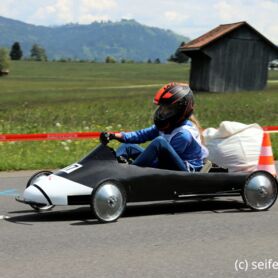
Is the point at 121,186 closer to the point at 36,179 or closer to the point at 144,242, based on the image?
the point at 144,242

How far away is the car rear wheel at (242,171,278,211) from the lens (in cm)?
782

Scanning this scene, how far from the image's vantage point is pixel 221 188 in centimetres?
774

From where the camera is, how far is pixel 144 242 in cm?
630

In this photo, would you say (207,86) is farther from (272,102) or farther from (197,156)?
(197,156)

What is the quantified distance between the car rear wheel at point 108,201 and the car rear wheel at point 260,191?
1.63 meters

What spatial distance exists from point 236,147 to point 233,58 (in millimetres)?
42604

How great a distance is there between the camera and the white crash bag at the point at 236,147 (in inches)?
324

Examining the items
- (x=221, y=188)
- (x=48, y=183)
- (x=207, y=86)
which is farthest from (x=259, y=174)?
(x=207, y=86)

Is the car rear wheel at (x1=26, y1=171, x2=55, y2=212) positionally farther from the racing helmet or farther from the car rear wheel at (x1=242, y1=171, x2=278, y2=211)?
the car rear wheel at (x1=242, y1=171, x2=278, y2=211)

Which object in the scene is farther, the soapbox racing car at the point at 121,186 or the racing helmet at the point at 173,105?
the racing helmet at the point at 173,105

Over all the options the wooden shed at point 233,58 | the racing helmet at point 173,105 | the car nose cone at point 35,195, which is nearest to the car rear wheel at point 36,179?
the car nose cone at point 35,195

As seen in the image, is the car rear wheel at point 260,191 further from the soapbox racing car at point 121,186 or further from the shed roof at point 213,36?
the shed roof at point 213,36

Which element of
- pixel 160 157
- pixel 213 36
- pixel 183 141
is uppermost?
pixel 213 36

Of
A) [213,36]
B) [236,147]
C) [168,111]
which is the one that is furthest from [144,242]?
[213,36]
